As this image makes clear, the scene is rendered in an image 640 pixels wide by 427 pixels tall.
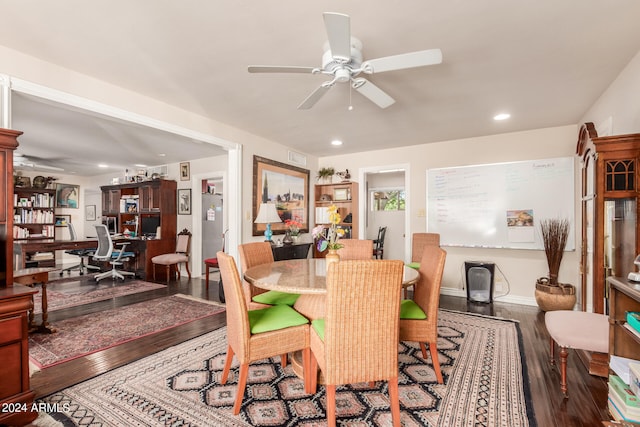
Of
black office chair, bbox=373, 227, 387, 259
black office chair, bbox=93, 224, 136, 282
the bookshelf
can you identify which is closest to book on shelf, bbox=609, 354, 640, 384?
the bookshelf

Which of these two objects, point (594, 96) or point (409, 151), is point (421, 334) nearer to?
point (594, 96)

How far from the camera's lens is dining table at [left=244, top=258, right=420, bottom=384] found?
1.81m

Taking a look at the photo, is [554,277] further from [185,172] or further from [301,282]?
[185,172]

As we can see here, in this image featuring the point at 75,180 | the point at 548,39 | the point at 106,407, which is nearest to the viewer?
the point at 106,407

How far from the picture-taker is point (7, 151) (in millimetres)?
1926

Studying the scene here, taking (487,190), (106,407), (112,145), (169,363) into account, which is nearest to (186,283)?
(112,145)

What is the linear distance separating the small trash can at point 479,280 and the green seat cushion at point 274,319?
10.5ft

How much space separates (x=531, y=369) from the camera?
90.0 inches

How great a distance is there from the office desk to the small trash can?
537 centimetres

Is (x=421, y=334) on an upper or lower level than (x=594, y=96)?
lower

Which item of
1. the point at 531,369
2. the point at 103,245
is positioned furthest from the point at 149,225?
the point at 531,369

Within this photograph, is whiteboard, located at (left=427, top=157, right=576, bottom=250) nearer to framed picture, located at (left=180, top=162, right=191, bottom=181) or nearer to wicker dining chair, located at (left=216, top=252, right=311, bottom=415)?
wicker dining chair, located at (left=216, top=252, right=311, bottom=415)

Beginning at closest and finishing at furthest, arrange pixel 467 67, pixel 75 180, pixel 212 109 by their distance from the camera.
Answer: pixel 467 67 → pixel 212 109 → pixel 75 180

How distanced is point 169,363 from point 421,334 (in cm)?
198
